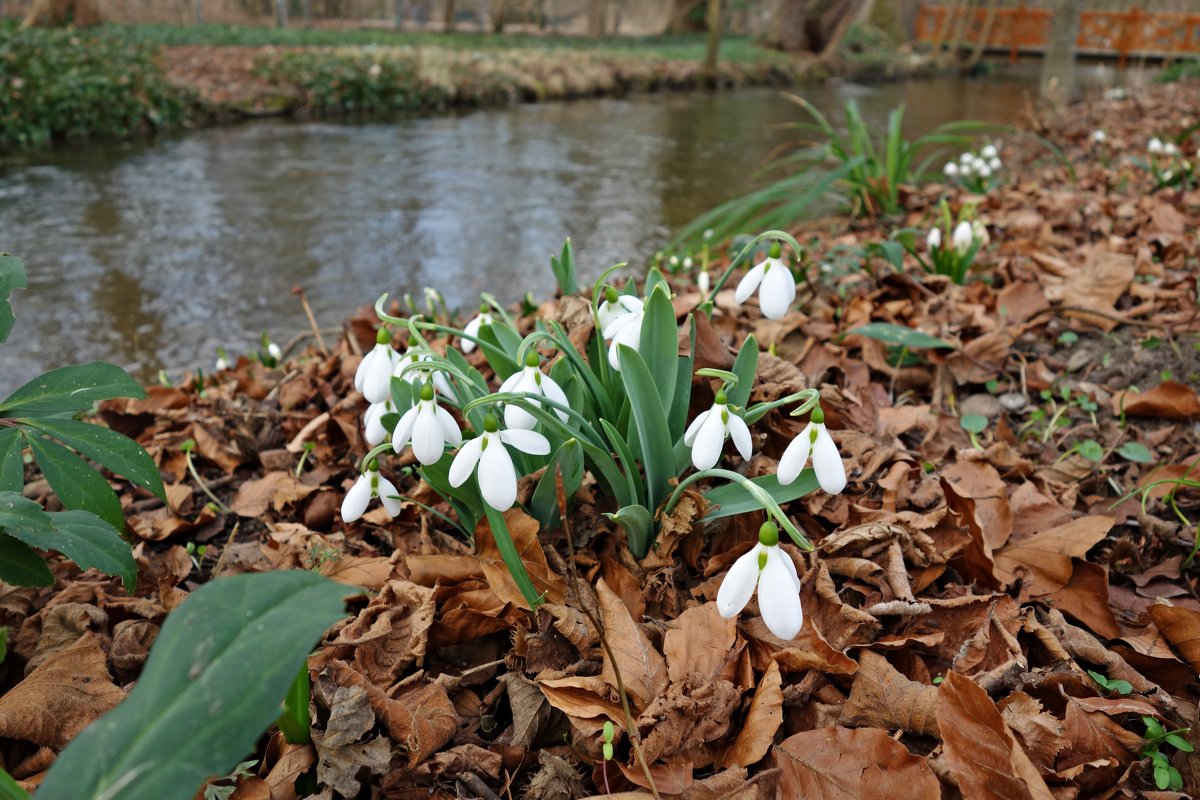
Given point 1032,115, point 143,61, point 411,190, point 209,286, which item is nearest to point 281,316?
point 209,286

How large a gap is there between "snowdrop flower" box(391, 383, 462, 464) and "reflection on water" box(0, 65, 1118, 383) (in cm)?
277

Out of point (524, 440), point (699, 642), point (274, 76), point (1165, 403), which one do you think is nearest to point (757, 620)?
point (699, 642)

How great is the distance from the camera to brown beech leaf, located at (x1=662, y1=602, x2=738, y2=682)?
1.15 m

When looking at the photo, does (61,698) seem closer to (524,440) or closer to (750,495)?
(524,440)

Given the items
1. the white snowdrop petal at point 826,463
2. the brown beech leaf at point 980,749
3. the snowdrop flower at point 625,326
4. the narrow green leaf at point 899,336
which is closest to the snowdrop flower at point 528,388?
the snowdrop flower at point 625,326

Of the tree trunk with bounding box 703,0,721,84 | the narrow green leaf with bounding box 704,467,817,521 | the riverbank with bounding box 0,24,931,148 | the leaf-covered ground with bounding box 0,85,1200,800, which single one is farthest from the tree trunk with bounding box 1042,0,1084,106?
the narrow green leaf with bounding box 704,467,817,521

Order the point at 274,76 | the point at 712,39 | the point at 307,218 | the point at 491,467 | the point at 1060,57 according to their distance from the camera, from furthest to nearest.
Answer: the point at 712,39, the point at 274,76, the point at 1060,57, the point at 307,218, the point at 491,467

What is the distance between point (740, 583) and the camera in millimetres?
934

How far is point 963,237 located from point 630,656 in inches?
77.1

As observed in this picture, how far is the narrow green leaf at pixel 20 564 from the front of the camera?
3.50 feet

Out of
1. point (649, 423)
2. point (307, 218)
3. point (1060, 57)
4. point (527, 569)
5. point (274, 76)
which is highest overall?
point (1060, 57)

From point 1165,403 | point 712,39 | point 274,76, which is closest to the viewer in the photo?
point 1165,403

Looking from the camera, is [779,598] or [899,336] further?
[899,336]

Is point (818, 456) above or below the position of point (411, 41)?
below
